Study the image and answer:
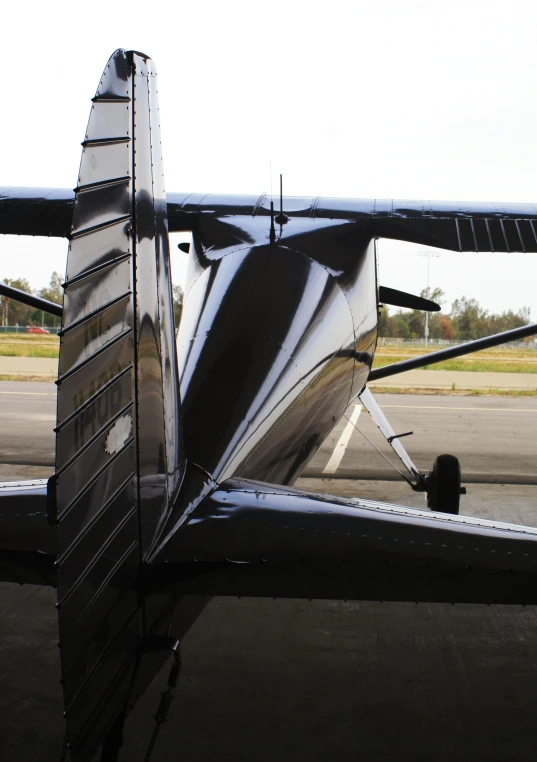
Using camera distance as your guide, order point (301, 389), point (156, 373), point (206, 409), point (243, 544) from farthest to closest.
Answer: point (301, 389), point (206, 409), point (243, 544), point (156, 373)

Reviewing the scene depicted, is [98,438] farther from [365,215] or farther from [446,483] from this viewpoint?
[446,483]

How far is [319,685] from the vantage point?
3.80 m

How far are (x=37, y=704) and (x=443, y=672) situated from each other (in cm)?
208

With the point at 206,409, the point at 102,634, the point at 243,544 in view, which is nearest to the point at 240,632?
the point at 206,409

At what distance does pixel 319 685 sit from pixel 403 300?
427 cm

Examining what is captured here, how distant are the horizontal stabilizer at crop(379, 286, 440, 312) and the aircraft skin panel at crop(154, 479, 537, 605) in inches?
184

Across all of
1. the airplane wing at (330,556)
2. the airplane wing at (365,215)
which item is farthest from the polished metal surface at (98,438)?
the airplane wing at (365,215)

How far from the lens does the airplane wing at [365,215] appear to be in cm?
621

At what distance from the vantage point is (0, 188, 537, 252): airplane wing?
20.4ft

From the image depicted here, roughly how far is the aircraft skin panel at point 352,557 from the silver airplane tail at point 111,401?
25 cm

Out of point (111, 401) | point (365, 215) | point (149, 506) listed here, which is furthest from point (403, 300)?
point (111, 401)

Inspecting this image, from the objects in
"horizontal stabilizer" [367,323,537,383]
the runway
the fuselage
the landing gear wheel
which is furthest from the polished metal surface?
the landing gear wheel

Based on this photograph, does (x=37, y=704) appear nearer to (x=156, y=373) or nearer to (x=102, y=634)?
(x=102, y=634)

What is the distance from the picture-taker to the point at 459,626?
4676 millimetres
